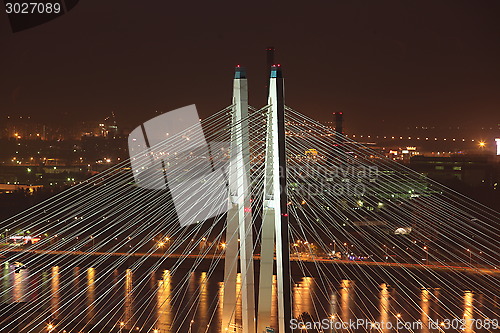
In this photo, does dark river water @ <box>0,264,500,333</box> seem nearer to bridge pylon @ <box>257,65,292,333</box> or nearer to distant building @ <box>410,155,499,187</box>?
bridge pylon @ <box>257,65,292,333</box>

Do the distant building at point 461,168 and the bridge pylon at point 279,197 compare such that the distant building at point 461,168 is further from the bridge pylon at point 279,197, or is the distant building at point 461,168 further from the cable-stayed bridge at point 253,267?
the bridge pylon at point 279,197

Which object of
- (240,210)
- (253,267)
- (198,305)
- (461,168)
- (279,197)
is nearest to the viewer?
(279,197)

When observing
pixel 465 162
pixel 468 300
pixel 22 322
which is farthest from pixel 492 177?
pixel 22 322

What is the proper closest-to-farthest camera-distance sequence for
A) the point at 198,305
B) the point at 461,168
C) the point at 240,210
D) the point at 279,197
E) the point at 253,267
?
the point at 279,197 → the point at 240,210 → the point at 253,267 → the point at 198,305 → the point at 461,168

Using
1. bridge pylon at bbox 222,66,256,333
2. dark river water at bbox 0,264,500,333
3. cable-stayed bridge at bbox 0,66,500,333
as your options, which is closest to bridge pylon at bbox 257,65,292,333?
cable-stayed bridge at bbox 0,66,500,333

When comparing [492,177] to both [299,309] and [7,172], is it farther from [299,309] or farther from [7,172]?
[7,172]

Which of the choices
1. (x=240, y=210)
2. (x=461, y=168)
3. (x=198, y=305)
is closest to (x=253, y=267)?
(x=240, y=210)

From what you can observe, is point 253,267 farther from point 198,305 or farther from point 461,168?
point 461,168

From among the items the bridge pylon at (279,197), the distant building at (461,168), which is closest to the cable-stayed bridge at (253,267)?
the bridge pylon at (279,197)
